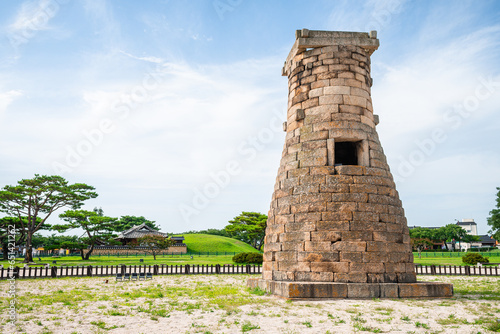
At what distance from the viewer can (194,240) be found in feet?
174

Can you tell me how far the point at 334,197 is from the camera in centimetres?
1058

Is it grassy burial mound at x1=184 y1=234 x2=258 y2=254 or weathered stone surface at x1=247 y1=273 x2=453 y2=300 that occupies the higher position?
weathered stone surface at x1=247 y1=273 x2=453 y2=300

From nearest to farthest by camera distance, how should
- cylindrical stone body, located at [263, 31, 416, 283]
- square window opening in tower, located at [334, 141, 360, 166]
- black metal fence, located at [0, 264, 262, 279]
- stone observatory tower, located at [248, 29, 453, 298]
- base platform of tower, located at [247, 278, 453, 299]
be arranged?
base platform of tower, located at [247, 278, 453, 299] < stone observatory tower, located at [248, 29, 453, 298] < cylindrical stone body, located at [263, 31, 416, 283] < square window opening in tower, located at [334, 141, 360, 166] < black metal fence, located at [0, 264, 262, 279]

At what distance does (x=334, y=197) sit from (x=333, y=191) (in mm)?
184

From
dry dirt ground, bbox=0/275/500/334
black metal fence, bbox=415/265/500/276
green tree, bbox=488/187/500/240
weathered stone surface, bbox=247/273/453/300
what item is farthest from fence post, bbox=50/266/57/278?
green tree, bbox=488/187/500/240

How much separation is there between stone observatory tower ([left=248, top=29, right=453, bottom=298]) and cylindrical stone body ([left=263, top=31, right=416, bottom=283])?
0.03 metres

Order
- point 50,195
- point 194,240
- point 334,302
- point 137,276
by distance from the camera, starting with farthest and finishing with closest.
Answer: point 194,240 < point 50,195 < point 137,276 < point 334,302

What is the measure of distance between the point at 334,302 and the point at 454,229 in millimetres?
65724

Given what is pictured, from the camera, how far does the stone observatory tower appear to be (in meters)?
9.91

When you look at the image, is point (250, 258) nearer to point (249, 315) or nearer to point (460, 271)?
point (460, 271)

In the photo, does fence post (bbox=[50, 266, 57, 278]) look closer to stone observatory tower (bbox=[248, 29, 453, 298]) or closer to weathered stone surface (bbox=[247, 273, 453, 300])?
stone observatory tower (bbox=[248, 29, 453, 298])

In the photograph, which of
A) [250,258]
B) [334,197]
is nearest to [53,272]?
[250,258]

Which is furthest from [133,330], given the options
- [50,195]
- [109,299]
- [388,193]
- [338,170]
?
[50,195]

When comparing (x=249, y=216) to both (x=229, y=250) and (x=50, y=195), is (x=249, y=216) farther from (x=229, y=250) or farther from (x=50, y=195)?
(x=50, y=195)
